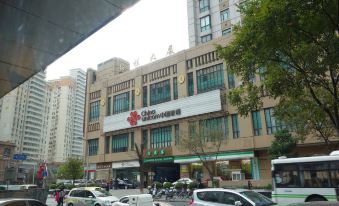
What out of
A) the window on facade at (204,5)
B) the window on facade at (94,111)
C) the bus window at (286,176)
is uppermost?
the window on facade at (204,5)

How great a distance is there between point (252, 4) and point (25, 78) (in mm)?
8206

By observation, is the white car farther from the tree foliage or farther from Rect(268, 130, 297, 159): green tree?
Rect(268, 130, 297, 159): green tree

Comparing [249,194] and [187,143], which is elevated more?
[187,143]

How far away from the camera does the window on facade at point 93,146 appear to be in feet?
172

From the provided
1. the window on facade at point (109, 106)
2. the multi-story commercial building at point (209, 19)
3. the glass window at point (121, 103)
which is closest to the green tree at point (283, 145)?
the multi-story commercial building at point (209, 19)

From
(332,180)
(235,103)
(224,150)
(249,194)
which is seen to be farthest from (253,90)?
(224,150)

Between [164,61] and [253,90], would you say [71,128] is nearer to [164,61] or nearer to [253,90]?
[164,61]

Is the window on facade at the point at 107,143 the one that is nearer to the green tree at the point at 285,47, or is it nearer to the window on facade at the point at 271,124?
the window on facade at the point at 271,124

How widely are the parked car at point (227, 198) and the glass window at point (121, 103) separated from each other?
126 feet

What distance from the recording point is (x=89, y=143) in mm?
54000

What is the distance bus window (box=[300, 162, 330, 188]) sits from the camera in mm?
14594

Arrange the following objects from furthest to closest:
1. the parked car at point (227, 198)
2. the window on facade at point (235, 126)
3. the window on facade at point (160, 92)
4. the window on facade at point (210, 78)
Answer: the window on facade at point (160, 92), the window on facade at point (210, 78), the window on facade at point (235, 126), the parked car at point (227, 198)

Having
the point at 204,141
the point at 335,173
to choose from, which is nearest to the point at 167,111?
the point at 204,141

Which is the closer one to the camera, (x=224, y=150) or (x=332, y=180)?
(x=332, y=180)
